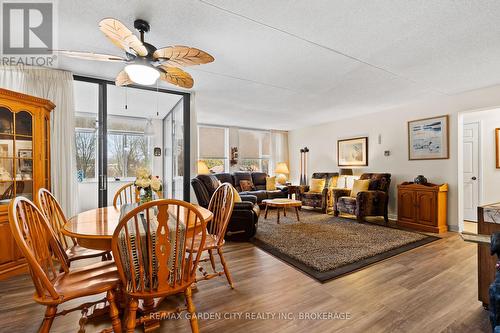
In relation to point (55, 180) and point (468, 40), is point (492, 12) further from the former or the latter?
point (55, 180)

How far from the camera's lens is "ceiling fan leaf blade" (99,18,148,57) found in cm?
157

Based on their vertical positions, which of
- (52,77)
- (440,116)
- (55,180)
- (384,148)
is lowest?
(55,180)

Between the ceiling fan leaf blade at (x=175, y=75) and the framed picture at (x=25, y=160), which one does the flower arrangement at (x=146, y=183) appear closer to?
the ceiling fan leaf blade at (x=175, y=75)

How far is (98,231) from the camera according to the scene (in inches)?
59.4

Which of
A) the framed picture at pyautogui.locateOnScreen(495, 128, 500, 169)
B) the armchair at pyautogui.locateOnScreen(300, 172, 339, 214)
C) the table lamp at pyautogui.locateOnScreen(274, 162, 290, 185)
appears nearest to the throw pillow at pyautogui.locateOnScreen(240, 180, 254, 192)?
the table lamp at pyautogui.locateOnScreen(274, 162, 290, 185)

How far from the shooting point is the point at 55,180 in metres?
3.02

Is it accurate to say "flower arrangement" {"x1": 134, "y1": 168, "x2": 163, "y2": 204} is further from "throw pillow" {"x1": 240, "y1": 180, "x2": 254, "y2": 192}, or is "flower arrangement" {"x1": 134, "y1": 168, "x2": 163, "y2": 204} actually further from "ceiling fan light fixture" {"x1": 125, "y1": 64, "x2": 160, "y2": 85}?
"throw pillow" {"x1": 240, "y1": 180, "x2": 254, "y2": 192}

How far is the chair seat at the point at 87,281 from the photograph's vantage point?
4.32 ft


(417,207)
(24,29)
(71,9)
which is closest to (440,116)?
(417,207)

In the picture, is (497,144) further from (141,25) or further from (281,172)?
(141,25)

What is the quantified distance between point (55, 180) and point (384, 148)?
19.9ft

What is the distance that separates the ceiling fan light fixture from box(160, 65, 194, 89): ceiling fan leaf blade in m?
0.14

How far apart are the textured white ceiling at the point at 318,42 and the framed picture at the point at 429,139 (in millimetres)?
583

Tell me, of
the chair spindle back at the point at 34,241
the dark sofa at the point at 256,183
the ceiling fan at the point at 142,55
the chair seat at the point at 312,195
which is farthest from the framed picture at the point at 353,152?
the chair spindle back at the point at 34,241
